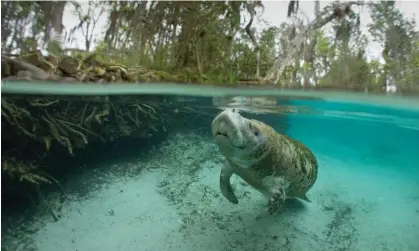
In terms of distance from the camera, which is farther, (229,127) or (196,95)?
(196,95)

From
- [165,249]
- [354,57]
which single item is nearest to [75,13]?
[165,249]

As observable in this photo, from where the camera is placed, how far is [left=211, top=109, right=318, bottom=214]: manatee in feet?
10.6

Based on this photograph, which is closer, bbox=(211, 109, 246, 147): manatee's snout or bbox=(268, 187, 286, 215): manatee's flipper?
bbox=(211, 109, 246, 147): manatee's snout

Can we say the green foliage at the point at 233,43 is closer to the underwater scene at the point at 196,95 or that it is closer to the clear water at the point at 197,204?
the underwater scene at the point at 196,95

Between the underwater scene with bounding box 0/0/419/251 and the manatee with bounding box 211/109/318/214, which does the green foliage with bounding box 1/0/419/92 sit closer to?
the underwater scene with bounding box 0/0/419/251

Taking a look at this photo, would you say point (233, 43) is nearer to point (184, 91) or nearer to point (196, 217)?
point (184, 91)

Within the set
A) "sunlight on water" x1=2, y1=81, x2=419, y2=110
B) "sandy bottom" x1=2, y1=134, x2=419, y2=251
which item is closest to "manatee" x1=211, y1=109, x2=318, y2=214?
"sandy bottom" x1=2, y1=134, x2=419, y2=251

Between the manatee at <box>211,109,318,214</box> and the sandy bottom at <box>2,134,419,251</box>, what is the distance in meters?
0.53

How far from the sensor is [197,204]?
204 inches

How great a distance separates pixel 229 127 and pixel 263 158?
0.88 m

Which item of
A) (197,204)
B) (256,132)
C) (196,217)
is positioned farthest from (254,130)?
(197,204)

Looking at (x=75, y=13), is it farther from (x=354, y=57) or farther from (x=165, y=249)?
(x=354, y=57)

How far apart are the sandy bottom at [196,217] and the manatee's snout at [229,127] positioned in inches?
66.6

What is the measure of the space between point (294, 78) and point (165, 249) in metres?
2.90
